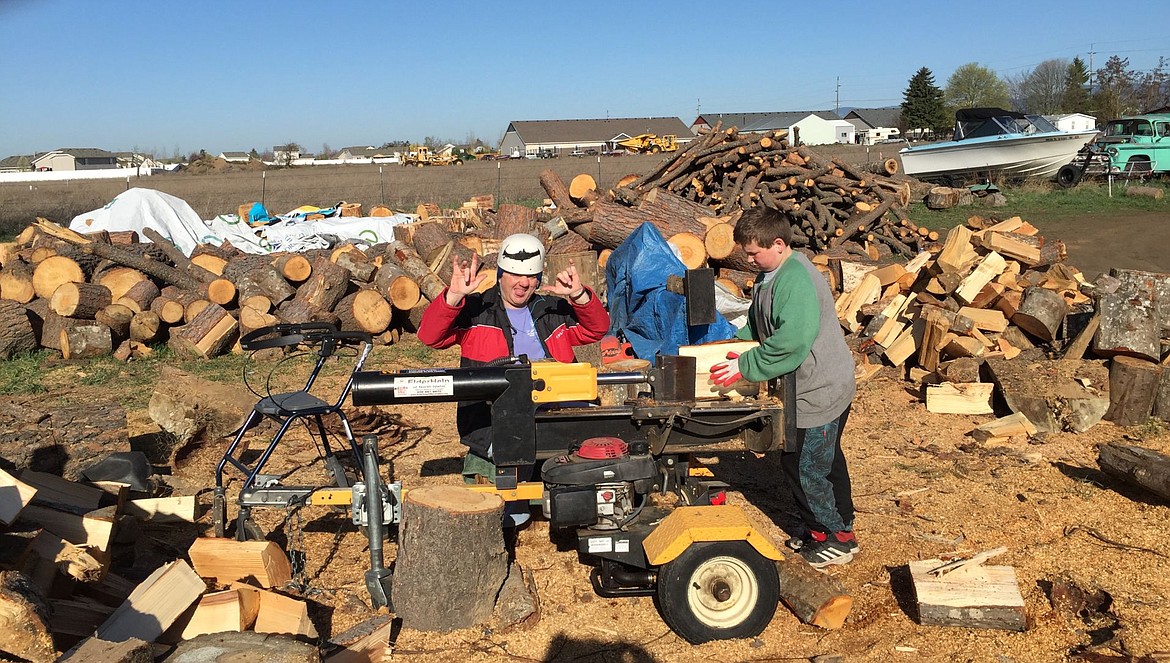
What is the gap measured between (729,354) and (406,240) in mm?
9047

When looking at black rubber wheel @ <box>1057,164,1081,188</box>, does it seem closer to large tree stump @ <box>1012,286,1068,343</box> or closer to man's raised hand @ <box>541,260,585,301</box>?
large tree stump @ <box>1012,286,1068,343</box>

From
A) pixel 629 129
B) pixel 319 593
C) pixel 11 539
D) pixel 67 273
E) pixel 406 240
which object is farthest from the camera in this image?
pixel 629 129

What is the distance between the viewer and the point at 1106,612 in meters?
3.96

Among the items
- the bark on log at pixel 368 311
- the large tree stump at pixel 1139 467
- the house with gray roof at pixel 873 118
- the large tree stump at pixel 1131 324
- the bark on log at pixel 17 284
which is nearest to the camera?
the large tree stump at pixel 1139 467

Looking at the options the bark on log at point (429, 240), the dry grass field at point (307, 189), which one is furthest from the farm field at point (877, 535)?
the dry grass field at point (307, 189)

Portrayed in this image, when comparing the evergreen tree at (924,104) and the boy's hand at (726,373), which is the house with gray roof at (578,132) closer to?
the evergreen tree at (924,104)

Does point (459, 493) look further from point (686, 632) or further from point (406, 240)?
point (406, 240)

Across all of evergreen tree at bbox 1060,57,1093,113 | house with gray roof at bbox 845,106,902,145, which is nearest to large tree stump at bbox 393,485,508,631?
evergreen tree at bbox 1060,57,1093,113

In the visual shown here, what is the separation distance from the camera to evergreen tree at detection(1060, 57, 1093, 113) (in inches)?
1957

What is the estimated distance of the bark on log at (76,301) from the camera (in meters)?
9.95

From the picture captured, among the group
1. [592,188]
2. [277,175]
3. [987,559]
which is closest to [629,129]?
[277,175]

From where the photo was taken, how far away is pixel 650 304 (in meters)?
8.04

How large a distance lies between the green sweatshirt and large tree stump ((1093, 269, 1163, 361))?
14.0ft

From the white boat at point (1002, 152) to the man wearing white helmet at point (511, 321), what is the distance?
2111cm
